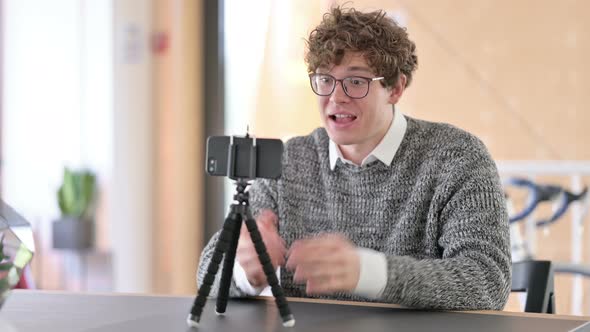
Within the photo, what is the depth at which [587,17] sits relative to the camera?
413cm

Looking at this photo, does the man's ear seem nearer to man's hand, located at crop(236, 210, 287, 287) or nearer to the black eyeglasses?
the black eyeglasses

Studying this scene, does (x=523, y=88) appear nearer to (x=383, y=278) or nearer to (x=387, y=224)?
(x=387, y=224)

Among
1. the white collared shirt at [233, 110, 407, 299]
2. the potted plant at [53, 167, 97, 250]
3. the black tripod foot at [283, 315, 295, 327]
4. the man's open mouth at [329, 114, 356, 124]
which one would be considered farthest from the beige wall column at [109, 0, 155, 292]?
the black tripod foot at [283, 315, 295, 327]

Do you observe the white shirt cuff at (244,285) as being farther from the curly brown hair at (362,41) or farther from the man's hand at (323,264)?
the curly brown hair at (362,41)

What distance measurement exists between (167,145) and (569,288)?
218 cm

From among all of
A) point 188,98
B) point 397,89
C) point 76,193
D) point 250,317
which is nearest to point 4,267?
point 250,317

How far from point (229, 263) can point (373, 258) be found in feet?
0.80

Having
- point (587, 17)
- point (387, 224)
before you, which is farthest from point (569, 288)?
point (387, 224)

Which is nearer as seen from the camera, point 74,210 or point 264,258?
point 264,258

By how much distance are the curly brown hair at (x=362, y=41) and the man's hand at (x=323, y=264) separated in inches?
19.8

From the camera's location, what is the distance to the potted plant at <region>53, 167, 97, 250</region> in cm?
443

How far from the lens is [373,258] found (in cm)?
144

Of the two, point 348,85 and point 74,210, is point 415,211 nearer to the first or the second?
point 348,85

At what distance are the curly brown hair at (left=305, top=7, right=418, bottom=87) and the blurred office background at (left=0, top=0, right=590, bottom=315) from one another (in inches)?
96.8
